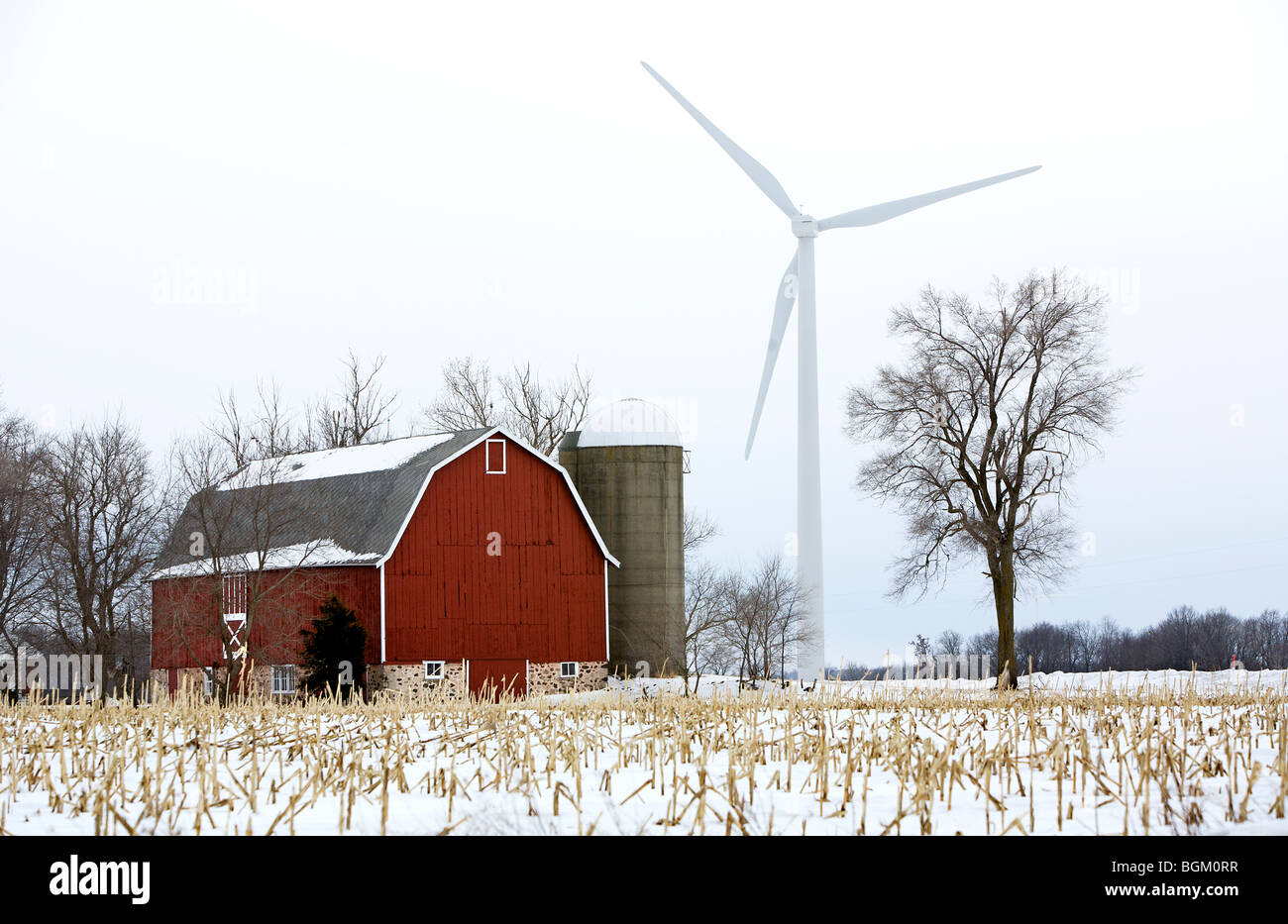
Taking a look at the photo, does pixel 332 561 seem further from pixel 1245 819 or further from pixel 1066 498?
pixel 1245 819

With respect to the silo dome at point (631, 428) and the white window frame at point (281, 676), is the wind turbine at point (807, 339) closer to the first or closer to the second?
the silo dome at point (631, 428)

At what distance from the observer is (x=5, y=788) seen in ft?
24.6

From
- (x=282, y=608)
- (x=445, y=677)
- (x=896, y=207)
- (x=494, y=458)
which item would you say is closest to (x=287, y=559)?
(x=282, y=608)

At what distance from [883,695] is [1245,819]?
26.9 ft

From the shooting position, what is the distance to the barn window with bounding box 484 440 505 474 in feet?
131

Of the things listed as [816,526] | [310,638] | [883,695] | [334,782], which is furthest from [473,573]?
[334,782]

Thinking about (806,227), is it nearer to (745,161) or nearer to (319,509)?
(745,161)

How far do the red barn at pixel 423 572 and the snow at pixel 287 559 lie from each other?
0.05 meters

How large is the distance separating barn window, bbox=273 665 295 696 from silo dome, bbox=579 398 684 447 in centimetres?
1215

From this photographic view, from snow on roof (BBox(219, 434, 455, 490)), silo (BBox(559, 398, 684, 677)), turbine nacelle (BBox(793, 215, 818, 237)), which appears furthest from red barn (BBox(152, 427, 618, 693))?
turbine nacelle (BBox(793, 215, 818, 237))

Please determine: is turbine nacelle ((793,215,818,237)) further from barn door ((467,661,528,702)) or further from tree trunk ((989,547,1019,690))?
barn door ((467,661,528,702))

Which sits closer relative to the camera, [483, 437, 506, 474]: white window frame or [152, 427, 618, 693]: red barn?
[152, 427, 618, 693]: red barn

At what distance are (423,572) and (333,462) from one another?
8390 mm
